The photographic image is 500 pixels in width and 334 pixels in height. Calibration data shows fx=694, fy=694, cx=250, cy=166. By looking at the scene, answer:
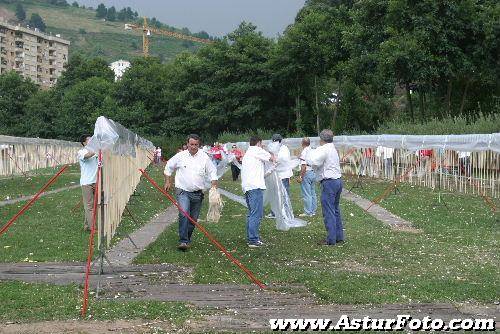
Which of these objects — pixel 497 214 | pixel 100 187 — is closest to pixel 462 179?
pixel 497 214

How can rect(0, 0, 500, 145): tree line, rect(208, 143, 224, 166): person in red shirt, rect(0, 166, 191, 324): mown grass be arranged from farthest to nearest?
rect(0, 0, 500, 145): tree line < rect(208, 143, 224, 166): person in red shirt < rect(0, 166, 191, 324): mown grass

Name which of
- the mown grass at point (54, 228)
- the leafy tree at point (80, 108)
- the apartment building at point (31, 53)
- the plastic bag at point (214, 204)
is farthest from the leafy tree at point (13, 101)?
the plastic bag at point (214, 204)

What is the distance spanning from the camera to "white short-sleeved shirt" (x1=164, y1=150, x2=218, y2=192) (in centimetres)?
1131

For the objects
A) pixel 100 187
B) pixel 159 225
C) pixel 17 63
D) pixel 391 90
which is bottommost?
pixel 159 225

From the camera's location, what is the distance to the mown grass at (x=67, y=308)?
6863mm

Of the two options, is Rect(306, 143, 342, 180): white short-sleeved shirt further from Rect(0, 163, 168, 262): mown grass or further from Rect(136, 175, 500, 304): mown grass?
Rect(0, 163, 168, 262): mown grass

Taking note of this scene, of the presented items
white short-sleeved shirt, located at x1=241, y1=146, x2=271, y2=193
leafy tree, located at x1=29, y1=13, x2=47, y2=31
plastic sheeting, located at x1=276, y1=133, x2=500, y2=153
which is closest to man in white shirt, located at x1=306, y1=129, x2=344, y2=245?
white short-sleeved shirt, located at x1=241, y1=146, x2=271, y2=193

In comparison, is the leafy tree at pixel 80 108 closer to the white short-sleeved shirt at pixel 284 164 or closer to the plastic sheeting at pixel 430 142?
the plastic sheeting at pixel 430 142

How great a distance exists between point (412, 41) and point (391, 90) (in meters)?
3.51

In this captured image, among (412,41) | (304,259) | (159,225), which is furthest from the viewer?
(412,41)

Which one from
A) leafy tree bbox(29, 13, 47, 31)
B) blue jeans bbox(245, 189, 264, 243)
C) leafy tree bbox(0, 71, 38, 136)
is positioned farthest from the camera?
leafy tree bbox(29, 13, 47, 31)

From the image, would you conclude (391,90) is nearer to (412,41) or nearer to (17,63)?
(412,41)

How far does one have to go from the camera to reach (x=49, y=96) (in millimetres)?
79562

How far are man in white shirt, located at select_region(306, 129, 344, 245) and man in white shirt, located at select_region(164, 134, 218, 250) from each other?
1.85 metres
